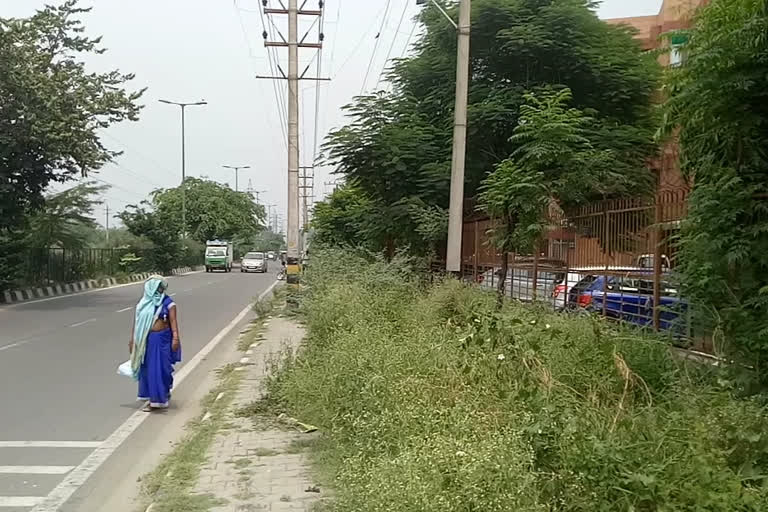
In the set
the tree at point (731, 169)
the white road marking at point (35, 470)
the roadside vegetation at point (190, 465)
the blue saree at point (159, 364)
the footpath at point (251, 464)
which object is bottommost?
the white road marking at point (35, 470)

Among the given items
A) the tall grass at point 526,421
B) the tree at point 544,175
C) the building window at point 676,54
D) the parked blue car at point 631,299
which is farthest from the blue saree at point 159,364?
the building window at point 676,54

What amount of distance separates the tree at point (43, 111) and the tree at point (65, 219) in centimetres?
582

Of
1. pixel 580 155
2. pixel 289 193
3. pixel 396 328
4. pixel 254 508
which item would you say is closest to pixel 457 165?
pixel 580 155

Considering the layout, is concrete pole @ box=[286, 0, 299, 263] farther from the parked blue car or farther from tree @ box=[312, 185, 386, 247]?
the parked blue car

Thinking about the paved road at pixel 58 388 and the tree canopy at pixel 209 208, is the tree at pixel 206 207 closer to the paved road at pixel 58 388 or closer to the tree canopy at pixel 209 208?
the tree canopy at pixel 209 208

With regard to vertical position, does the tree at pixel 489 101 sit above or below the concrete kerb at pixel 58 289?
above

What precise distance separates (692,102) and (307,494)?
4.22 m

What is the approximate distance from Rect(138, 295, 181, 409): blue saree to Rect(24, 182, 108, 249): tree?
25427 millimetres

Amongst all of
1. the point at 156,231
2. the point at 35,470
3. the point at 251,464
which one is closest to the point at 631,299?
the point at 251,464

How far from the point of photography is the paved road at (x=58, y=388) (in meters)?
6.23

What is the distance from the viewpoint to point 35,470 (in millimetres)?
6098

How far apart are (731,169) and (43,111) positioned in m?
21.2

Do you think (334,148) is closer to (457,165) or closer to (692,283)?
(457,165)

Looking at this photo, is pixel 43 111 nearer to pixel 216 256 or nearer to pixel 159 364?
pixel 159 364
